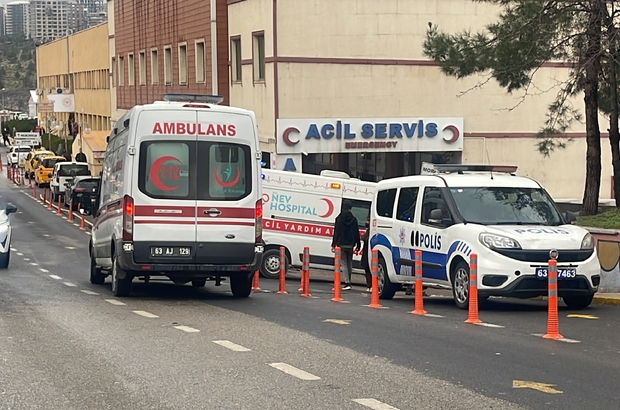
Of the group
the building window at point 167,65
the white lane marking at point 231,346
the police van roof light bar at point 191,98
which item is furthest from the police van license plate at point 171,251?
the building window at point 167,65

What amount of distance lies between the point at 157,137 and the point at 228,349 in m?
5.91

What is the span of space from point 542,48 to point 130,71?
142 ft

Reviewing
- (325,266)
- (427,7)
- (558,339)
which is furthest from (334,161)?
(558,339)

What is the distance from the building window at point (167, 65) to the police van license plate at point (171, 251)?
37057mm

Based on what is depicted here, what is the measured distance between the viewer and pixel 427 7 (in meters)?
40.2

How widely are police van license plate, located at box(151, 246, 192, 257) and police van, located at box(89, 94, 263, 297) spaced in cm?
1

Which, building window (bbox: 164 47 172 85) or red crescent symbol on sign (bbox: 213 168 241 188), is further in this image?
building window (bbox: 164 47 172 85)

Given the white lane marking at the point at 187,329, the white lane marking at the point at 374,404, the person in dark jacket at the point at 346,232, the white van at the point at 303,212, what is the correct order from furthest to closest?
the white van at the point at 303,212 → the person in dark jacket at the point at 346,232 → the white lane marking at the point at 187,329 → the white lane marking at the point at 374,404

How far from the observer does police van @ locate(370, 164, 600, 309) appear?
15.5 m

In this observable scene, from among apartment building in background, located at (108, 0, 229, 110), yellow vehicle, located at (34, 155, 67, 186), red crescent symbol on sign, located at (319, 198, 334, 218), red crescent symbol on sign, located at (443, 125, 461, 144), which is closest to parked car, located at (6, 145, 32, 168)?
yellow vehicle, located at (34, 155, 67, 186)

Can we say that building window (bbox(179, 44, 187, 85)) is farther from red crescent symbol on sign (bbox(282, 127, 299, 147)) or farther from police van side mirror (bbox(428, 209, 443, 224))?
police van side mirror (bbox(428, 209, 443, 224))

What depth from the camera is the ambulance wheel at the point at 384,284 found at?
61.5ft

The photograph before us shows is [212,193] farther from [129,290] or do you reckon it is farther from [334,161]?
[334,161]

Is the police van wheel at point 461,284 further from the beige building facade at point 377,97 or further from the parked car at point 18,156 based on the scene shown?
the parked car at point 18,156
